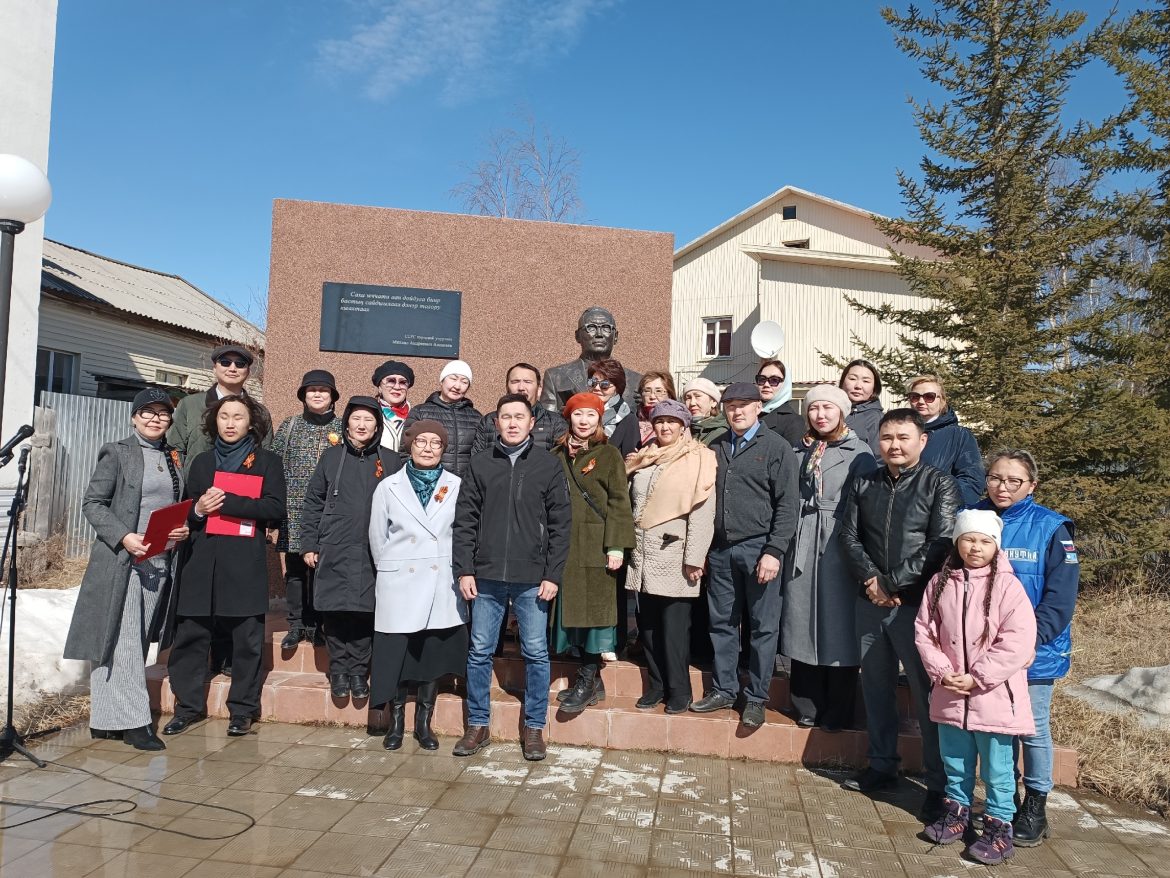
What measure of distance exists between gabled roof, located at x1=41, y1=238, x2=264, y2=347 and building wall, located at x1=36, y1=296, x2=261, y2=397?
307 millimetres

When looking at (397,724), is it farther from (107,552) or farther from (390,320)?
(390,320)

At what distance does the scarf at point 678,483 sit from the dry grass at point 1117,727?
2.32 m

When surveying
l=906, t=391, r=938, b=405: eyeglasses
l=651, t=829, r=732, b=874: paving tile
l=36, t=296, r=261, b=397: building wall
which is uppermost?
l=36, t=296, r=261, b=397: building wall

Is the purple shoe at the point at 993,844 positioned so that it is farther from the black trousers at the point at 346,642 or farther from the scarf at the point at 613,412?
the black trousers at the point at 346,642

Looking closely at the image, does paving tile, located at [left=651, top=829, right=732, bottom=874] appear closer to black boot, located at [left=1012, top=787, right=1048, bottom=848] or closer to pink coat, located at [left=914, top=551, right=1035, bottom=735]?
pink coat, located at [left=914, top=551, right=1035, bottom=735]

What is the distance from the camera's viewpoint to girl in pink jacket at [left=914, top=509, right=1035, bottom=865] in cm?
310

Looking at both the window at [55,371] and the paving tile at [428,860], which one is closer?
the paving tile at [428,860]

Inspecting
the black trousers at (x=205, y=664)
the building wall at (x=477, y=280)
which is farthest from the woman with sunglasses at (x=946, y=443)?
the black trousers at (x=205, y=664)

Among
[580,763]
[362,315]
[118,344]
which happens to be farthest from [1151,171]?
[118,344]

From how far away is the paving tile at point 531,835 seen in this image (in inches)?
122

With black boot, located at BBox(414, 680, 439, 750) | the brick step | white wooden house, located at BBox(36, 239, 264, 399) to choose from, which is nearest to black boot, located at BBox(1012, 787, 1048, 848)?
the brick step

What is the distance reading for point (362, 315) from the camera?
681 centimetres

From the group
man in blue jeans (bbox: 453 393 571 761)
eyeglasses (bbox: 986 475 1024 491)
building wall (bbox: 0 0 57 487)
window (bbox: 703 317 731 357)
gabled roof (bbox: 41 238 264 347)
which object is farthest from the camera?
window (bbox: 703 317 731 357)

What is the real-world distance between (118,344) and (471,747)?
16135 mm
